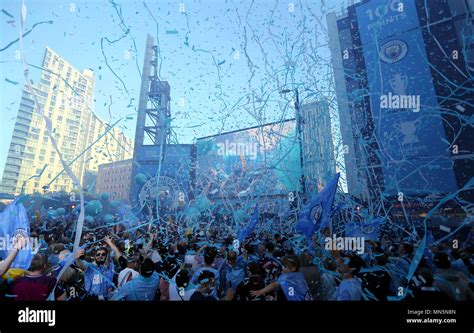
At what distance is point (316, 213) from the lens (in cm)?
392

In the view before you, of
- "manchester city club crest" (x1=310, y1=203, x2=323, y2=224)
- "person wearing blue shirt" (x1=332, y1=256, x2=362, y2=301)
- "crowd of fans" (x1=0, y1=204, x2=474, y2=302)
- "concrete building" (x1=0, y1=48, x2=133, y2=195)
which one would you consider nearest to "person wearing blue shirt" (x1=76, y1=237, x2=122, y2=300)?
"crowd of fans" (x1=0, y1=204, x2=474, y2=302)

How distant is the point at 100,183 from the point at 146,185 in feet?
10.3

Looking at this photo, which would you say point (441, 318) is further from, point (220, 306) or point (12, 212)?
point (12, 212)

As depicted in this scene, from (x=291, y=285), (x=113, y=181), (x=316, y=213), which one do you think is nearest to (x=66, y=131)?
(x=113, y=181)

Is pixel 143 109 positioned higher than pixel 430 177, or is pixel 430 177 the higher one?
pixel 143 109

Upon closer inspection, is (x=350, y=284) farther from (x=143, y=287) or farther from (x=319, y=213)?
(x=143, y=287)

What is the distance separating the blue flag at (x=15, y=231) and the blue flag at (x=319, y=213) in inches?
161

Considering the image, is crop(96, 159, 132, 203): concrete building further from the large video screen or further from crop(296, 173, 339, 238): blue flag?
crop(296, 173, 339, 238): blue flag

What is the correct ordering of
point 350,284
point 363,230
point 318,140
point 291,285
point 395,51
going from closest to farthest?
point 350,284, point 291,285, point 363,230, point 318,140, point 395,51

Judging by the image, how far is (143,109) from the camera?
17.9m

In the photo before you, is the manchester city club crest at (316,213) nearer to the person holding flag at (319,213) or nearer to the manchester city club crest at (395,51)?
the person holding flag at (319,213)

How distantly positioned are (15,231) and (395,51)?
15.7m

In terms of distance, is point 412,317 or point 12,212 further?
point 12,212

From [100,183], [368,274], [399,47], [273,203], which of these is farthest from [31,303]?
[399,47]
